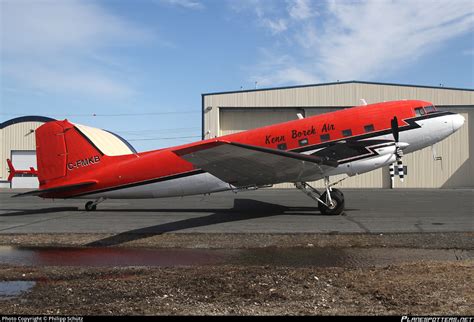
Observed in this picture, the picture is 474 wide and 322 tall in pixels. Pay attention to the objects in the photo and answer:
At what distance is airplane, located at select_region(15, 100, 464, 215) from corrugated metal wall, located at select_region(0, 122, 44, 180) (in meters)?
37.8

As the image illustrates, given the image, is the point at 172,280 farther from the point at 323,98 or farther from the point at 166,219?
the point at 323,98

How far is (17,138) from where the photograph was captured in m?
51.2

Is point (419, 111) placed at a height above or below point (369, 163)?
above

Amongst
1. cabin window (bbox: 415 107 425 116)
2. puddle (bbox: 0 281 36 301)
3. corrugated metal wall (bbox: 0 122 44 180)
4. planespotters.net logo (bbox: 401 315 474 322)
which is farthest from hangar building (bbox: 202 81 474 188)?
planespotters.net logo (bbox: 401 315 474 322)

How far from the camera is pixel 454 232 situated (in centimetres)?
1095

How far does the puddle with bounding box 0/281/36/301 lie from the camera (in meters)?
5.94

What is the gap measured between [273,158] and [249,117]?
97.8ft

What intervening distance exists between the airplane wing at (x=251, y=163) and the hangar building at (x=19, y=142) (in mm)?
44260

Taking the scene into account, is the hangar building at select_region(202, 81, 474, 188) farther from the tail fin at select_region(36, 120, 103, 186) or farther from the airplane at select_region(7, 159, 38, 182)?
the tail fin at select_region(36, 120, 103, 186)

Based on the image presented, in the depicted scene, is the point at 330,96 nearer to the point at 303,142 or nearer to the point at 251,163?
the point at 303,142

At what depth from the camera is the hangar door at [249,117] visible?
42.3m

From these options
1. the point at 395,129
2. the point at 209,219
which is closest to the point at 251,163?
the point at 209,219

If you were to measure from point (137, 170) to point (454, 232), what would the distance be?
38.6 feet

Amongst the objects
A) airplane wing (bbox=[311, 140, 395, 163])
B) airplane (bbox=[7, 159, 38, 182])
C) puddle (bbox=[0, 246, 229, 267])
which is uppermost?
airplane wing (bbox=[311, 140, 395, 163])
